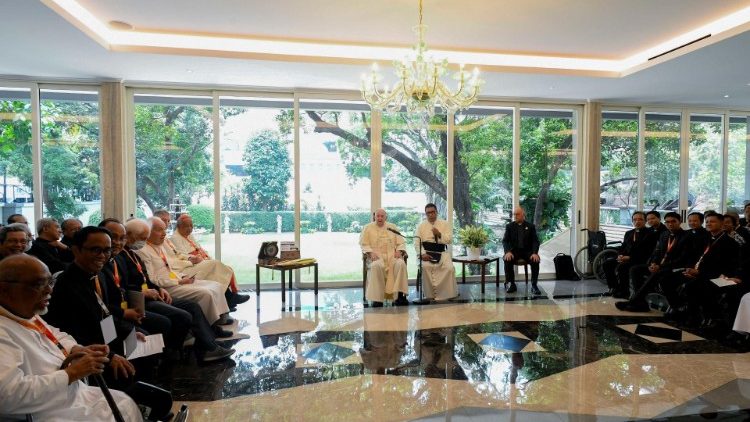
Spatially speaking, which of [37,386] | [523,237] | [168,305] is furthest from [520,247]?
[37,386]

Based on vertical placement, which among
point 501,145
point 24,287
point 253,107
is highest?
point 253,107

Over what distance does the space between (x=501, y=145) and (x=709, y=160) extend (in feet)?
13.4

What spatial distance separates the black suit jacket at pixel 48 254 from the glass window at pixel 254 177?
9.34ft

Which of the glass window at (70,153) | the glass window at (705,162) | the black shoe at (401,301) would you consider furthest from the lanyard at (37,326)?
the glass window at (705,162)

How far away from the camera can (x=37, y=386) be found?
5.66 ft

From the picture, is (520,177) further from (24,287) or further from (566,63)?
(24,287)

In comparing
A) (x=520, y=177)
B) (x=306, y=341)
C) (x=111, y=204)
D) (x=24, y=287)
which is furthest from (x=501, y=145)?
(x=24, y=287)

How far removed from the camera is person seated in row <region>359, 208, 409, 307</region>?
5.91 m

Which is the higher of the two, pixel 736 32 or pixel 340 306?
pixel 736 32

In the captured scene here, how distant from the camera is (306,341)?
176 inches

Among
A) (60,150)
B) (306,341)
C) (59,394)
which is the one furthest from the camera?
(60,150)

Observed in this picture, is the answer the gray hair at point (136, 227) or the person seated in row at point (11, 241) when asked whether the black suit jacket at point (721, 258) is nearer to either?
the gray hair at point (136, 227)

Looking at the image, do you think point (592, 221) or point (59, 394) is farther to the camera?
point (592, 221)

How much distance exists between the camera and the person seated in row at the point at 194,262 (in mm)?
5062
